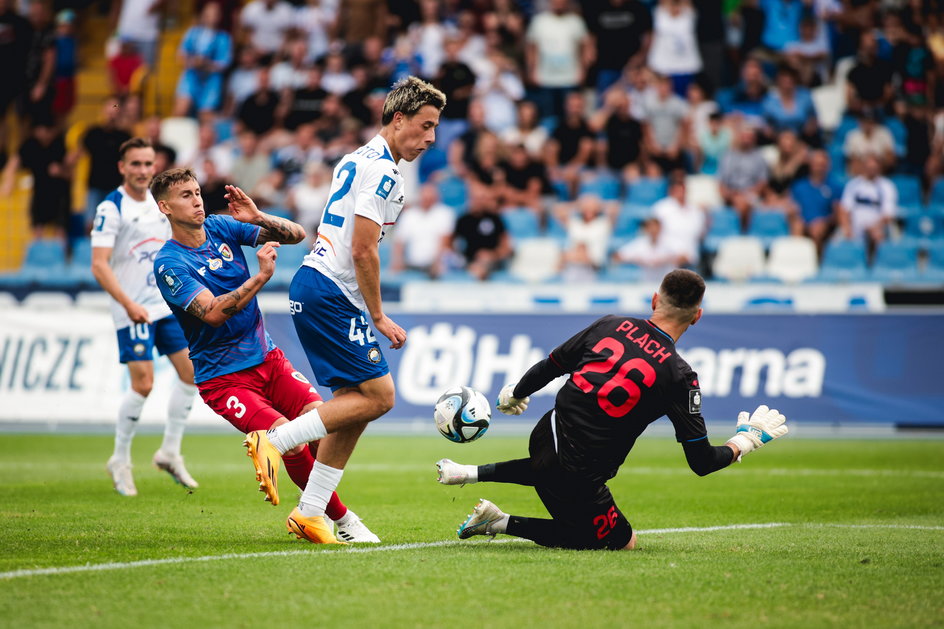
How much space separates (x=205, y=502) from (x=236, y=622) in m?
4.41

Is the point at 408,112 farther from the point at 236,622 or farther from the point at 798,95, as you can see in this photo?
the point at 798,95

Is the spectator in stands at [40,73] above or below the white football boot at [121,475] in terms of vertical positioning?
above

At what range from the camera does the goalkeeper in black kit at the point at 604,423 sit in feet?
20.5

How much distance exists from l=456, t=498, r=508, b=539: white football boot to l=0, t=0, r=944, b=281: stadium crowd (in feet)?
34.9

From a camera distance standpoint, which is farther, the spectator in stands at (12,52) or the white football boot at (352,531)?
the spectator in stands at (12,52)

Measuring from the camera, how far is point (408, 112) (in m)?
6.76

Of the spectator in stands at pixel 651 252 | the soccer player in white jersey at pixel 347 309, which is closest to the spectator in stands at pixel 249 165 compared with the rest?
the spectator in stands at pixel 651 252

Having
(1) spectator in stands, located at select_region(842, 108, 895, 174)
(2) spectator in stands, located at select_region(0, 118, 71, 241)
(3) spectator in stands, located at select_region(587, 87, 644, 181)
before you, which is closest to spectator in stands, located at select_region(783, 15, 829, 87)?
(1) spectator in stands, located at select_region(842, 108, 895, 174)

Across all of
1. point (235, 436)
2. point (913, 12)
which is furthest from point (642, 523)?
point (913, 12)

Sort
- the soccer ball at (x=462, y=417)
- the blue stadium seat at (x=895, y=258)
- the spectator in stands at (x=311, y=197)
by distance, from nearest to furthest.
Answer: the soccer ball at (x=462, y=417) → the blue stadium seat at (x=895, y=258) → the spectator in stands at (x=311, y=197)

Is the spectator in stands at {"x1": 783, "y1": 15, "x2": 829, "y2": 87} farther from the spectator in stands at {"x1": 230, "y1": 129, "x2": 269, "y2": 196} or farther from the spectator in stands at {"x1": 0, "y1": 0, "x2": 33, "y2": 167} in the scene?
the spectator in stands at {"x1": 0, "y1": 0, "x2": 33, "y2": 167}

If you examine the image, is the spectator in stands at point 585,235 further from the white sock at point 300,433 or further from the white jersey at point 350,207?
the white sock at point 300,433

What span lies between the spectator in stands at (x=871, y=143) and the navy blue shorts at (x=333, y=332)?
45.7ft

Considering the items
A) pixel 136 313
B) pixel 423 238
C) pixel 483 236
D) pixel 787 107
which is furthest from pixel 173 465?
pixel 787 107
